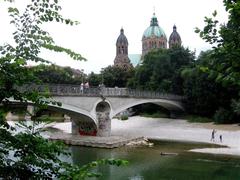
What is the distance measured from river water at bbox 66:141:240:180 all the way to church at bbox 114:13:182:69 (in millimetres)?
69706

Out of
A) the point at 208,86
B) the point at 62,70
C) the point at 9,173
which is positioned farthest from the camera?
the point at 208,86

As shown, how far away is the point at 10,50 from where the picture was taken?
5.42 meters

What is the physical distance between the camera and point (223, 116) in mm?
49844

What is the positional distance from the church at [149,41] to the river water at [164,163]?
229 feet

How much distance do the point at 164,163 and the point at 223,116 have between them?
26917 mm

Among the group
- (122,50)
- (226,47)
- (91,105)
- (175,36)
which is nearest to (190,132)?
(91,105)

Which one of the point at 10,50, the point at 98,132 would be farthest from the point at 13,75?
the point at 98,132

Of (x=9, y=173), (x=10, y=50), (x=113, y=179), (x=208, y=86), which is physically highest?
(x=208, y=86)

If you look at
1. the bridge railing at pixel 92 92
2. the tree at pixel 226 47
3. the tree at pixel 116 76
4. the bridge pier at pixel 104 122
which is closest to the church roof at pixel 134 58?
the tree at pixel 116 76

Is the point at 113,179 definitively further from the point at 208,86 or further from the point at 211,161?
the point at 208,86

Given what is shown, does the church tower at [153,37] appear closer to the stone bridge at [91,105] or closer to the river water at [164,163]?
the stone bridge at [91,105]

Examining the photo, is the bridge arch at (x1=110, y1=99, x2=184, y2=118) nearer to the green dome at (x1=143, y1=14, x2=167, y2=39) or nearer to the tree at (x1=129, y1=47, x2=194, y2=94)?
the tree at (x1=129, y1=47, x2=194, y2=94)

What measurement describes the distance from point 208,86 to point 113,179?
3528 cm

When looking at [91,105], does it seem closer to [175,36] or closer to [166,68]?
[166,68]
